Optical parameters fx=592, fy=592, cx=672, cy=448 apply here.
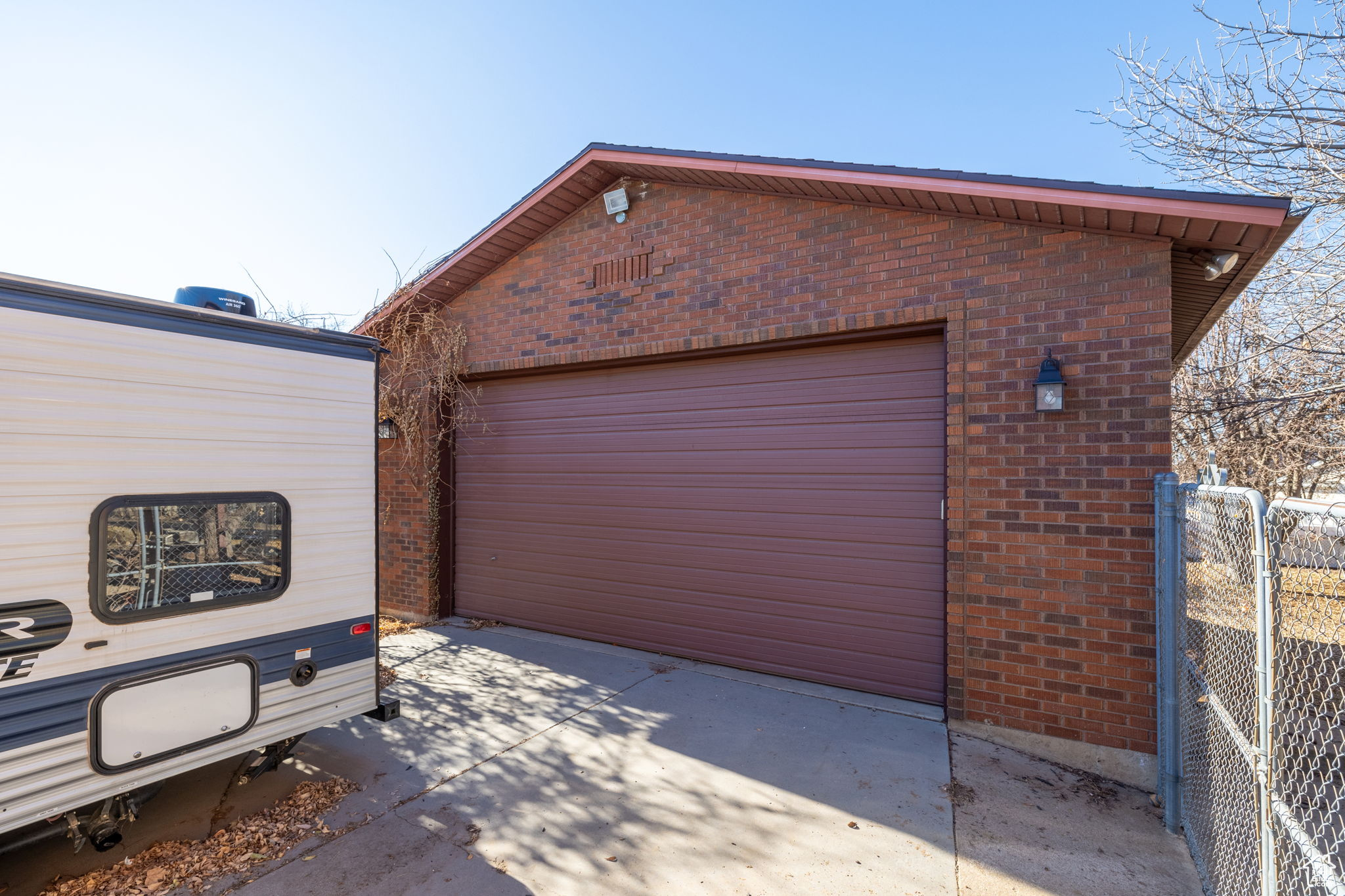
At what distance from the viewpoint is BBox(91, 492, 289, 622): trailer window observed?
9.06 ft

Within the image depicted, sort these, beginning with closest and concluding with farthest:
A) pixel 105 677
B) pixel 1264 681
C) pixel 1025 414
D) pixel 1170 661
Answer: pixel 1264 681, pixel 105 677, pixel 1170 661, pixel 1025 414

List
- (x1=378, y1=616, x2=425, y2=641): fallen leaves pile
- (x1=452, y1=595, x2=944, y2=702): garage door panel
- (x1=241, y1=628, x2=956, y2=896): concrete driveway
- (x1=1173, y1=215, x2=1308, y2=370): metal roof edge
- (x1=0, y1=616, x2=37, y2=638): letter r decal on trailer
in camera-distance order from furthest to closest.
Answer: (x1=378, y1=616, x2=425, y2=641): fallen leaves pile < (x1=452, y1=595, x2=944, y2=702): garage door panel < (x1=1173, y1=215, x2=1308, y2=370): metal roof edge < (x1=241, y1=628, x2=956, y2=896): concrete driveway < (x1=0, y1=616, x2=37, y2=638): letter r decal on trailer

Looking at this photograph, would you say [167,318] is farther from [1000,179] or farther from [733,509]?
[1000,179]

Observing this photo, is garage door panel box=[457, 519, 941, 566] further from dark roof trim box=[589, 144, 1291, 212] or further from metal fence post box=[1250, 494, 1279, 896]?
metal fence post box=[1250, 494, 1279, 896]

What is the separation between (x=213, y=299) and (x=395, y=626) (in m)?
4.74

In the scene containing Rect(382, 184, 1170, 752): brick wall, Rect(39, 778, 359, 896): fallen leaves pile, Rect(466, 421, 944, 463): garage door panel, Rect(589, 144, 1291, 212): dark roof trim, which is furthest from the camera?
Rect(466, 421, 944, 463): garage door panel

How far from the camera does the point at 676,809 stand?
337 cm

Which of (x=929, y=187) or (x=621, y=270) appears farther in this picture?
(x=621, y=270)

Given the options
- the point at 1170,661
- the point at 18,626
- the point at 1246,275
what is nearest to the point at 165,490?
the point at 18,626

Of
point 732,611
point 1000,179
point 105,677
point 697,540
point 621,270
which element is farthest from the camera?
point 621,270

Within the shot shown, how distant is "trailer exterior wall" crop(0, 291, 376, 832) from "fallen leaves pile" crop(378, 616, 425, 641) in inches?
138

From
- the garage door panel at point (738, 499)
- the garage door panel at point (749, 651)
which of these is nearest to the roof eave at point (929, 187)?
the garage door panel at point (738, 499)

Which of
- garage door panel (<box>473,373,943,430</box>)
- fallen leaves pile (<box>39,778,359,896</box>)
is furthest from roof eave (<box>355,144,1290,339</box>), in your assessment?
fallen leaves pile (<box>39,778,359,896</box>)

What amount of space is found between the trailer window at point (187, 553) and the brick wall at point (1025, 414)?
378cm
